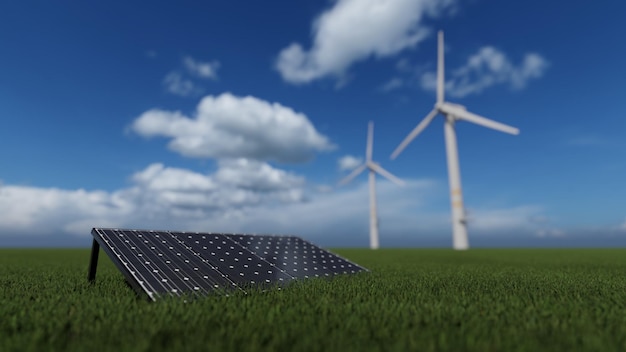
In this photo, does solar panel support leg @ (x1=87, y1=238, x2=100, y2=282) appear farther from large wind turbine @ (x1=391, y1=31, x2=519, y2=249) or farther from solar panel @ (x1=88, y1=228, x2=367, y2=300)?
large wind turbine @ (x1=391, y1=31, x2=519, y2=249)

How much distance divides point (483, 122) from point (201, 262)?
49.3 metres

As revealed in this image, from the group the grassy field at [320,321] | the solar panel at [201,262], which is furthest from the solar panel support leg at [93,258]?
the grassy field at [320,321]

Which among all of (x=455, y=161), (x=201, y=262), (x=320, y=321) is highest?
(x=455, y=161)

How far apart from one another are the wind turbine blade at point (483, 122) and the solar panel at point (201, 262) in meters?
39.8

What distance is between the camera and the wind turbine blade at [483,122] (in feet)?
154

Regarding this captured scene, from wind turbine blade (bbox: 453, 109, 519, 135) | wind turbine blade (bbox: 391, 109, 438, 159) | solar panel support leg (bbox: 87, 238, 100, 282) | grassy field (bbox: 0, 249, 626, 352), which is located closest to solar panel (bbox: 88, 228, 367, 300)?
solar panel support leg (bbox: 87, 238, 100, 282)

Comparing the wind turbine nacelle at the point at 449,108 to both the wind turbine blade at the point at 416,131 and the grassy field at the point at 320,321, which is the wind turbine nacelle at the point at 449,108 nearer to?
the wind turbine blade at the point at 416,131

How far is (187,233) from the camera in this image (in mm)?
12836

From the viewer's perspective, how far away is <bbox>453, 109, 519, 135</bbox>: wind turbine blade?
46.9m

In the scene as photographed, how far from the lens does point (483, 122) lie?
51.3 m

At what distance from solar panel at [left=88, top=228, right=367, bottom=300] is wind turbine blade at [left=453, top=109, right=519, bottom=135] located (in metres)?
Answer: 39.8

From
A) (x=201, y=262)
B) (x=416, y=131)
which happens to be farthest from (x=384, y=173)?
(x=201, y=262)

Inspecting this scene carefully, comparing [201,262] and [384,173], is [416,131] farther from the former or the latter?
[201,262]

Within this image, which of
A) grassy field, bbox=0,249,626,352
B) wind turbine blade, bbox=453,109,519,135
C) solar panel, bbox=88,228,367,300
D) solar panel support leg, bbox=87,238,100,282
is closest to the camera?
grassy field, bbox=0,249,626,352
